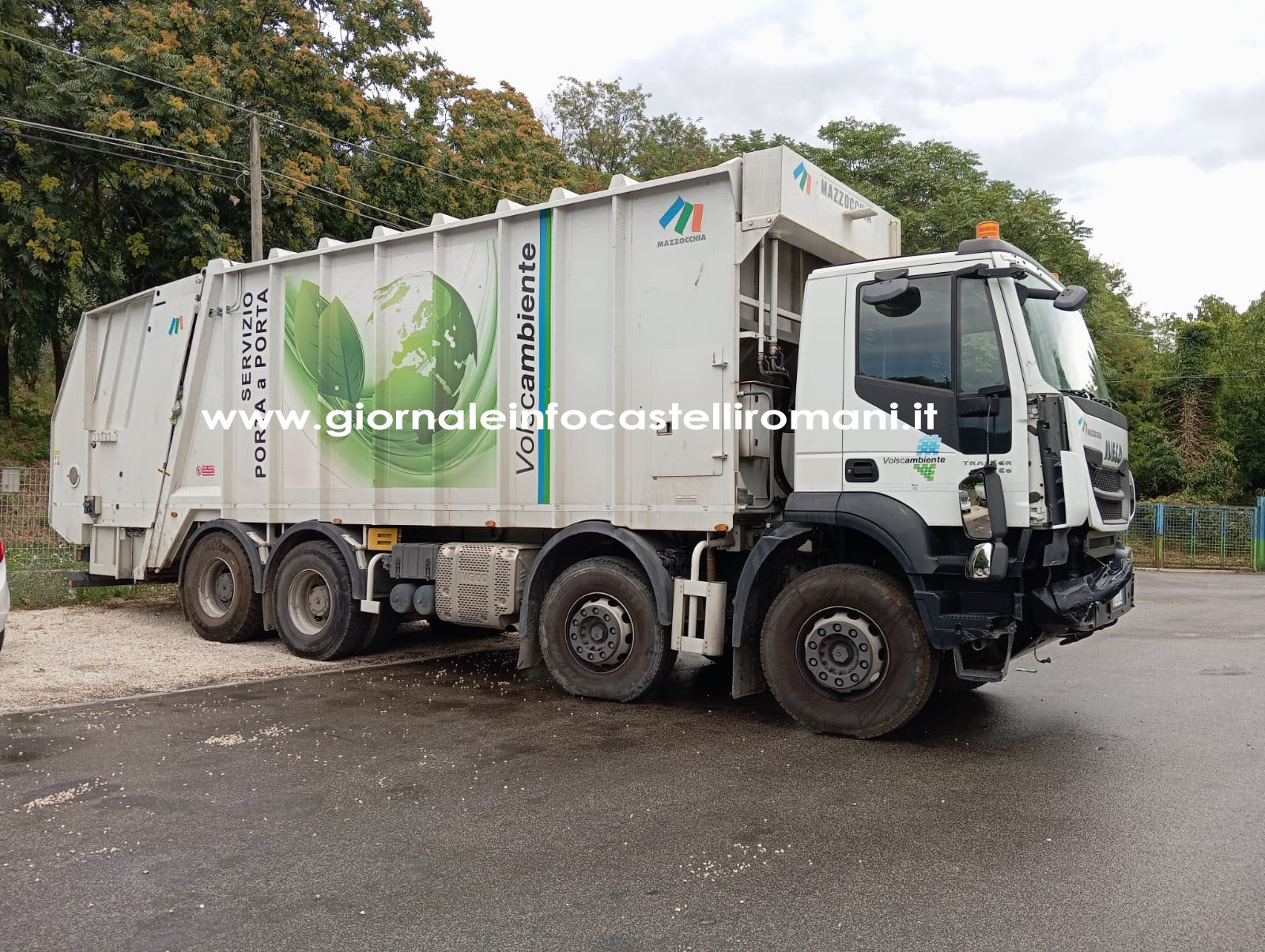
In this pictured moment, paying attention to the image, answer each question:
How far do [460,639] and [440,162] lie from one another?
13232mm

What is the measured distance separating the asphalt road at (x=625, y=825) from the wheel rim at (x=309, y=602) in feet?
5.39

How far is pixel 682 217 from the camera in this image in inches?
270

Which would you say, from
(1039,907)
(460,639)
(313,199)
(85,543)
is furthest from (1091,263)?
(1039,907)

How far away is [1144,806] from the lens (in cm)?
477

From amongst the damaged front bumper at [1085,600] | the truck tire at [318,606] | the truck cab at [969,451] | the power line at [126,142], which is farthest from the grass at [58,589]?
the damaged front bumper at [1085,600]

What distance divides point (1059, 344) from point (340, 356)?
5884 millimetres

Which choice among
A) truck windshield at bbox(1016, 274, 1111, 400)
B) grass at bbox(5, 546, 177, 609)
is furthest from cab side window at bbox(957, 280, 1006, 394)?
grass at bbox(5, 546, 177, 609)

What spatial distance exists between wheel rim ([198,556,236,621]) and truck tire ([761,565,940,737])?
5990mm

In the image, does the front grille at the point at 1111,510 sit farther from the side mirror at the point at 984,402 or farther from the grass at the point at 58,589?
the grass at the point at 58,589

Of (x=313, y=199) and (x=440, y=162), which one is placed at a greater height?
(x=440, y=162)

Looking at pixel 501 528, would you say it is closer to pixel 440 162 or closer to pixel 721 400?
pixel 721 400

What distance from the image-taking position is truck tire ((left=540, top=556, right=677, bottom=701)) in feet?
22.7

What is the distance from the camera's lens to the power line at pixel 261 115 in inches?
657

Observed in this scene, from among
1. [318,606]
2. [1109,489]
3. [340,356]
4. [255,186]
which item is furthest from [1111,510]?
[255,186]
